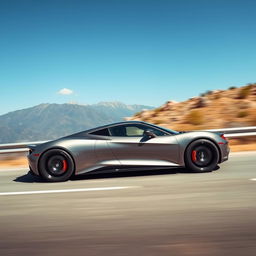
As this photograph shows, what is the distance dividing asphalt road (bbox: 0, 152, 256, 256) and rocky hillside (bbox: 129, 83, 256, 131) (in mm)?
9480

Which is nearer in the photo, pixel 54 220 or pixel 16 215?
pixel 54 220

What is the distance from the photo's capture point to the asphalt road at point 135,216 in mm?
3049

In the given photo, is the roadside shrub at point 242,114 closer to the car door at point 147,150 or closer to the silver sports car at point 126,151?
the silver sports car at point 126,151

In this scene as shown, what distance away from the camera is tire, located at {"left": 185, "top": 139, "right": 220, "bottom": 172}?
630cm

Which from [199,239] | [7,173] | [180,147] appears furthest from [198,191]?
[7,173]

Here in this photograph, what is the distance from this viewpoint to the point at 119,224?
3.70 meters

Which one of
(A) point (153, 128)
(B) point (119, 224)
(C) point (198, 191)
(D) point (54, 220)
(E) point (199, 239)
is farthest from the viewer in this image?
(A) point (153, 128)

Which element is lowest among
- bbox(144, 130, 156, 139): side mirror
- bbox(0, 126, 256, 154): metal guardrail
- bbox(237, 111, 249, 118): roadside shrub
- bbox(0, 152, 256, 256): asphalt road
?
bbox(0, 152, 256, 256): asphalt road

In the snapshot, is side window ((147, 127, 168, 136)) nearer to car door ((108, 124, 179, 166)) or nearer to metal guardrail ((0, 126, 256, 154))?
car door ((108, 124, 179, 166))

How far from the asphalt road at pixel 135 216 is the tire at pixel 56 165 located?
0.84 ft

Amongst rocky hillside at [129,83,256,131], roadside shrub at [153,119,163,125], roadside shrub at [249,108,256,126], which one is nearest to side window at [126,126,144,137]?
rocky hillside at [129,83,256,131]

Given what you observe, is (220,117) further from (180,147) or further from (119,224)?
(119,224)

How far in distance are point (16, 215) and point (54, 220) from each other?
2.21 feet

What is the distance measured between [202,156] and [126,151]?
4.95 ft
